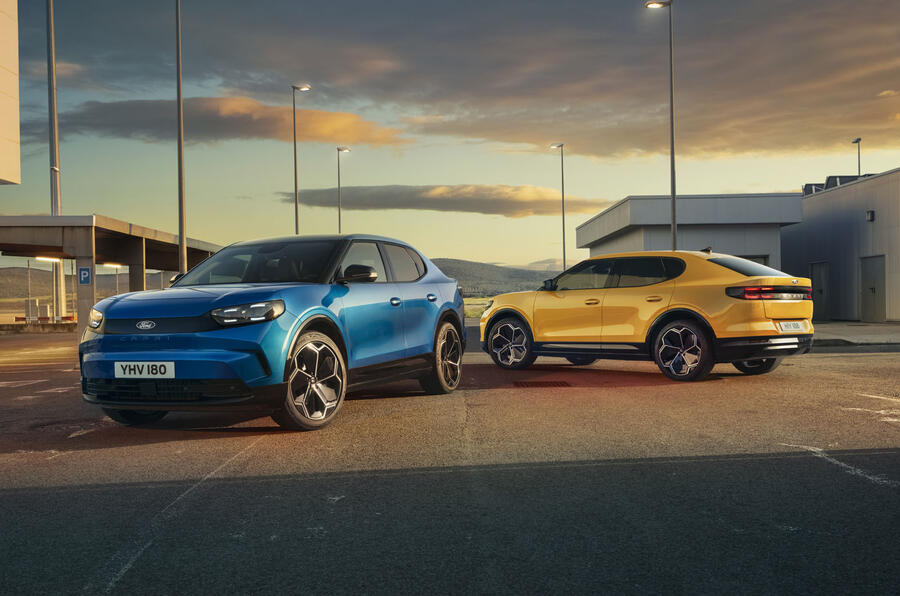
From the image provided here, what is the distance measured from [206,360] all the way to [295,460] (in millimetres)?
1089

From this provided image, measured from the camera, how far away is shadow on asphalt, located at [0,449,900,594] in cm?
352

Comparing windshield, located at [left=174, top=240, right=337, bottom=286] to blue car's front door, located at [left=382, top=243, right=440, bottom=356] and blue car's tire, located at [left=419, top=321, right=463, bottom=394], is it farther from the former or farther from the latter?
blue car's tire, located at [left=419, top=321, right=463, bottom=394]

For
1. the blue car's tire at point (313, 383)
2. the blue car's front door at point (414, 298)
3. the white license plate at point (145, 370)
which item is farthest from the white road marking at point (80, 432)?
the blue car's front door at point (414, 298)

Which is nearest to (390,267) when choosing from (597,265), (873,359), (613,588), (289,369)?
(289,369)

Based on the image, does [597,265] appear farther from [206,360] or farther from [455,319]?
[206,360]

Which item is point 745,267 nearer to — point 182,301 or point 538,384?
point 538,384

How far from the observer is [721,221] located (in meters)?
34.9

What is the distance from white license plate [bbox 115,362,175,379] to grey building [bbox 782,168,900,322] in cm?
2875

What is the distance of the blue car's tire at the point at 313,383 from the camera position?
682 centimetres

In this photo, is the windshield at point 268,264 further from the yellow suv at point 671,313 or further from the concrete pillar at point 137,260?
the concrete pillar at point 137,260

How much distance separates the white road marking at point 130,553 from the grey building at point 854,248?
1173 inches

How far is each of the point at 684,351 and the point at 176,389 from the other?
22.0 feet

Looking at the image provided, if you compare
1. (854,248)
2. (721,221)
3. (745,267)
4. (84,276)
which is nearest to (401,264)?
Result: (745,267)

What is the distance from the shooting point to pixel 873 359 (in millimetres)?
13891
